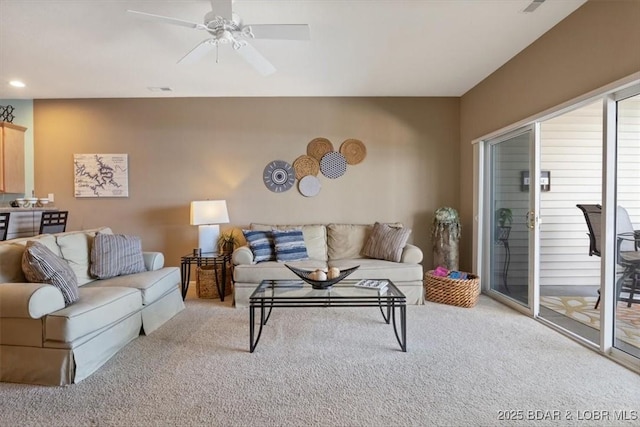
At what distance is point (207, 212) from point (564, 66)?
3.97 m

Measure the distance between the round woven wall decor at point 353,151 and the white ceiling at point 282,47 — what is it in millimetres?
675

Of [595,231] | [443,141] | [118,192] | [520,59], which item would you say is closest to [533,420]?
[595,231]

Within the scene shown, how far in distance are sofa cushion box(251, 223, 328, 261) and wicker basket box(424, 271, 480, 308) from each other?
140cm

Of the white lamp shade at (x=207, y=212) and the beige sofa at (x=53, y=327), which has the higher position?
the white lamp shade at (x=207, y=212)

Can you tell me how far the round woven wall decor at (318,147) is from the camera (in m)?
4.55

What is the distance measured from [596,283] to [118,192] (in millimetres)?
6627

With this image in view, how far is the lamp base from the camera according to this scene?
408cm

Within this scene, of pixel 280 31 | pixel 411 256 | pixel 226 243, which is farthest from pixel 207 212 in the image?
pixel 411 256

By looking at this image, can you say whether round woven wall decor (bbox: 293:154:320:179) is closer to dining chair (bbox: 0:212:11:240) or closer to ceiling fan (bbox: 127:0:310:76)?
ceiling fan (bbox: 127:0:310:76)

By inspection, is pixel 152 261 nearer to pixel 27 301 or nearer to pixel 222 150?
pixel 27 301

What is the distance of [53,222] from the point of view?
157 inches

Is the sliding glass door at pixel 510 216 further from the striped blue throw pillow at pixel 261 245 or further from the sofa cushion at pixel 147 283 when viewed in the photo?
the sofa cushion at pixel 147 283

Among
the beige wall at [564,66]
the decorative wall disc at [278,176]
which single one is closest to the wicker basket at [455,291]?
the beige wall at [564,66]

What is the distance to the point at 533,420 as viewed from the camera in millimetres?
1702
